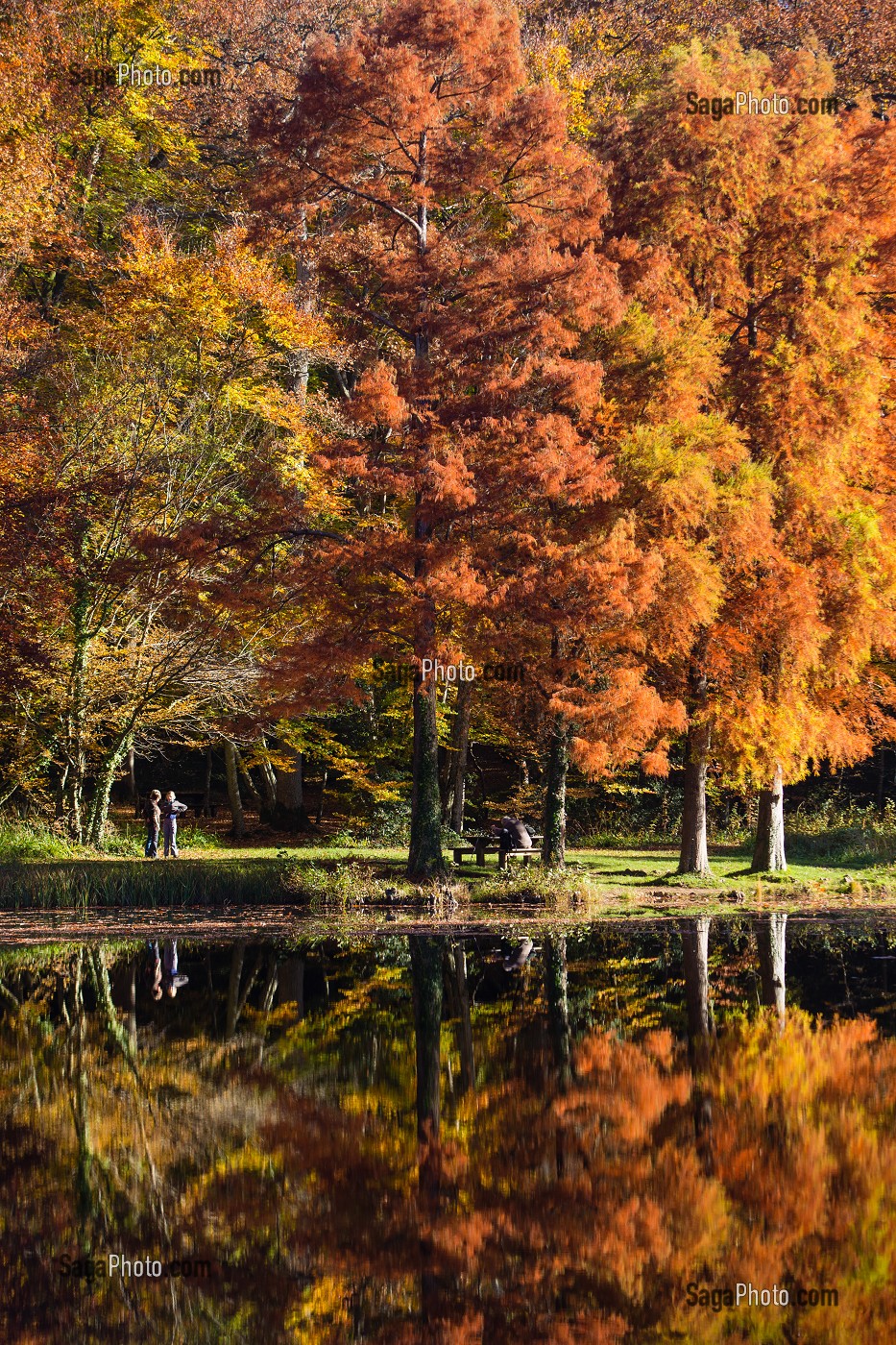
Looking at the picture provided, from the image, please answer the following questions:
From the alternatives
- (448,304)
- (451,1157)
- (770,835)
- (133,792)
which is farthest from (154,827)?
(451,1157)

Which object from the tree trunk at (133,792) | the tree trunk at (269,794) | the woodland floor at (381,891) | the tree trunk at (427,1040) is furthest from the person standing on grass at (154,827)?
the tree trunk at (133,792)

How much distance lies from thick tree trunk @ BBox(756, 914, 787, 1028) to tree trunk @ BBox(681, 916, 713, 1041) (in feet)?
1.69

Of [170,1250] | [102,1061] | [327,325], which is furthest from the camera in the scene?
[327,325]

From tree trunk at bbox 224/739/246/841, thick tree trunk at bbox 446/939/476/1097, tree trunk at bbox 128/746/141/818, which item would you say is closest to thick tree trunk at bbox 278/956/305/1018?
thick tree trunk at bbox 446/939/476/1097

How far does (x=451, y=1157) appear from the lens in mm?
6766

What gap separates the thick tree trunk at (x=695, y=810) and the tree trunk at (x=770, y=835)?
997 millimetres

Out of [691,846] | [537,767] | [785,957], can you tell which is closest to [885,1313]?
[785,957]

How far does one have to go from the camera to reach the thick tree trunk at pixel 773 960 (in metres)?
10.7

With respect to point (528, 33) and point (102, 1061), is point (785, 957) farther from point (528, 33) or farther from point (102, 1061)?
point (528, 33)

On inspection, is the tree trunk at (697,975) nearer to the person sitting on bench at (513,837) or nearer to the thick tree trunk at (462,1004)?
the thick tree trunk at (462,1004)

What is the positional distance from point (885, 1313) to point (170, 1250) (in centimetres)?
288

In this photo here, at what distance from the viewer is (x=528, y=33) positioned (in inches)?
1224

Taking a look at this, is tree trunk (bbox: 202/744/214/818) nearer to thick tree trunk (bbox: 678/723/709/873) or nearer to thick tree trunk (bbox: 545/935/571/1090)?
thick tree trunk (bbox: 678/723/709/873)

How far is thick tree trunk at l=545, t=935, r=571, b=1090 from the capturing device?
8688 millimetres
